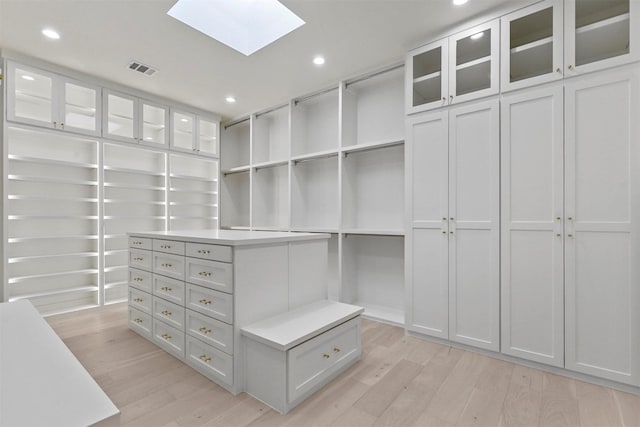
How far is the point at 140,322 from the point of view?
8.48 ft

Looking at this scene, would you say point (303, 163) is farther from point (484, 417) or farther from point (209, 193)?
point (484, 417)

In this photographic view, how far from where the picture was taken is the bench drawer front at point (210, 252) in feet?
5.82

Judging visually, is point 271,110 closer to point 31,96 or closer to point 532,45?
point 31,96

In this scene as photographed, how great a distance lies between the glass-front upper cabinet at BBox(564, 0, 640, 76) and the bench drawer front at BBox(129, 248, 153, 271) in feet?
10.9

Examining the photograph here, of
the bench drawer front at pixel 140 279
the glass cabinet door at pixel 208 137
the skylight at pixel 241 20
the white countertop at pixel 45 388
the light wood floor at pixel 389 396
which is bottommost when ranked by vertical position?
the light wood floor at pixel 389 396

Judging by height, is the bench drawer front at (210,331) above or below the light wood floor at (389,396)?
above

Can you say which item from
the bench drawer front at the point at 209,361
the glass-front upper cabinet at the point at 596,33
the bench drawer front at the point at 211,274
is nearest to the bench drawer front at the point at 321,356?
the bench drawer front at the point at 209,361

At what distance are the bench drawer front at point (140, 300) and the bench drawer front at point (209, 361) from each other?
0.68 meters

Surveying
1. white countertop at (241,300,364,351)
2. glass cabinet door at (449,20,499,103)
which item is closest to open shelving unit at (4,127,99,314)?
white countertop at (241,300,364,351)

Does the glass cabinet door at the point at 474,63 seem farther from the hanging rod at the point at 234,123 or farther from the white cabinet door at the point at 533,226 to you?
the hanging rod at the point at 234,123

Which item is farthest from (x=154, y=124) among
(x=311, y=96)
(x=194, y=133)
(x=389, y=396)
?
(x=389, y=396)

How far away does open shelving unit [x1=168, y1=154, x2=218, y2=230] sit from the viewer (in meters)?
4.09

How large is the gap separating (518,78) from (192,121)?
12.6ft

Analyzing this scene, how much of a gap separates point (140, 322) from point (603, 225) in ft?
11.3
